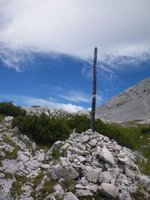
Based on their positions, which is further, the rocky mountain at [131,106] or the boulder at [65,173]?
the rocky mountain at [131,106]

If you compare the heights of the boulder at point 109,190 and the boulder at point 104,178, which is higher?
the boulder at point 104,178

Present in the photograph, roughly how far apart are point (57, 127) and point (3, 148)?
15.2 feet

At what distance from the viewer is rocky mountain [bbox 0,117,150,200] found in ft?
61.4

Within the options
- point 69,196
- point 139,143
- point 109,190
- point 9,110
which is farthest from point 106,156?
point 139,143

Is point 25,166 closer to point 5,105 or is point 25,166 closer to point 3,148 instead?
point 3,148

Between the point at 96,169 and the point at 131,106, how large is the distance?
261 ft

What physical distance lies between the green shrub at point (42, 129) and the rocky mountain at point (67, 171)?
87 cm

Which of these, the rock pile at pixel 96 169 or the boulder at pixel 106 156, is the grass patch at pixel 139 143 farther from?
the boulder at pixel 106 156

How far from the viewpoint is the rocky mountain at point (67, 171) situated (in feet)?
A: 61.4

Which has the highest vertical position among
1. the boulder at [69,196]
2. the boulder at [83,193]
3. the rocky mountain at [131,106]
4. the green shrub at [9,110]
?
the rocky mountain at [131,106]

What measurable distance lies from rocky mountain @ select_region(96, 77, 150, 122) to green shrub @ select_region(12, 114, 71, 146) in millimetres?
49557

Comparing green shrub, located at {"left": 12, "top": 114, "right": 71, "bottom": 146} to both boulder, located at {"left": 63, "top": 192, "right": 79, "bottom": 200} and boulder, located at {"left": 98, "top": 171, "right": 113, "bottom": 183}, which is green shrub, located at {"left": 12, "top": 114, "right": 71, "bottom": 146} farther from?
boulder, located at {"left": 63, "top": 192, "right": 79, "bottom": 200}

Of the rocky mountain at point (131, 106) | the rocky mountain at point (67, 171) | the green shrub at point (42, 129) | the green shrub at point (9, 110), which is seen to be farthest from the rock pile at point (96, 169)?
the rocky mountain at point (131, 106)

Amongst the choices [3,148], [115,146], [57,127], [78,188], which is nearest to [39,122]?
[57,127]
